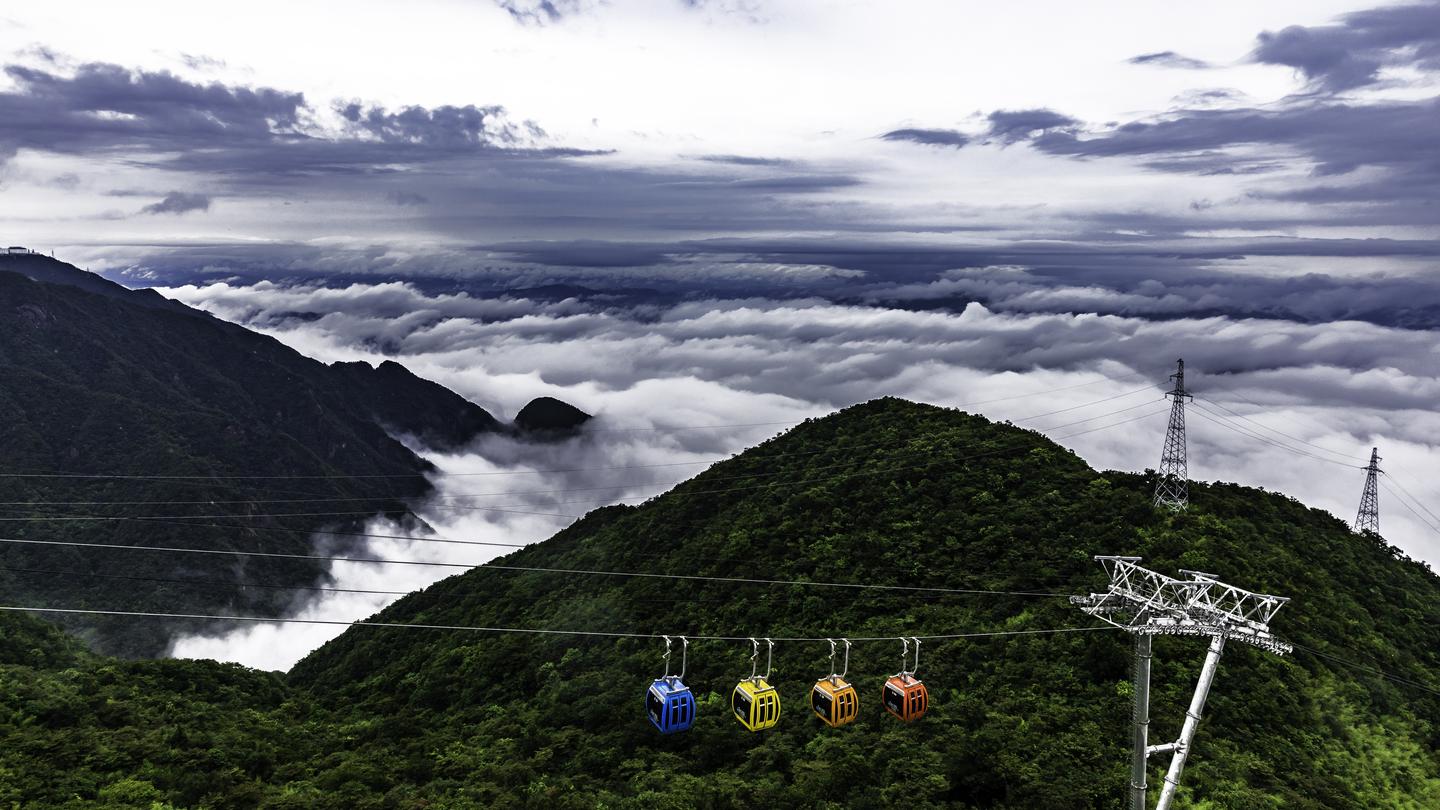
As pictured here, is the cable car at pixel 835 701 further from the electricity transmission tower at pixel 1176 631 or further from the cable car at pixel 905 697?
the electricity transmission tower at pixel 1176 631

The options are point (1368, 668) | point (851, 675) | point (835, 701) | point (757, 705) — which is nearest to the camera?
point (757, 705)

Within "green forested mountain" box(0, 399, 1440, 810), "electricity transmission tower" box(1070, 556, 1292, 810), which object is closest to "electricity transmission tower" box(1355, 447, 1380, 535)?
"green forested mountain" box(0, 399, 1440, 810)

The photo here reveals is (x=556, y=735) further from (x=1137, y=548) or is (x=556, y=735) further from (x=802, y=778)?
(x=1137, y=548)

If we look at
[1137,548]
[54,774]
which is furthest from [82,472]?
[1137,548]

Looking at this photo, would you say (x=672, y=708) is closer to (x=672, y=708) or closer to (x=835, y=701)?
(x=672, y=708)

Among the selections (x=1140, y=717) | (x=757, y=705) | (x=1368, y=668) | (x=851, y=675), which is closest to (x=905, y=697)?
(x=757, y=705)

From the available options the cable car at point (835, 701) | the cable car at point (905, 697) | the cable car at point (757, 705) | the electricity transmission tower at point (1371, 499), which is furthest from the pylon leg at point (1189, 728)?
the electricity transmission tower at point (1371, 499)
